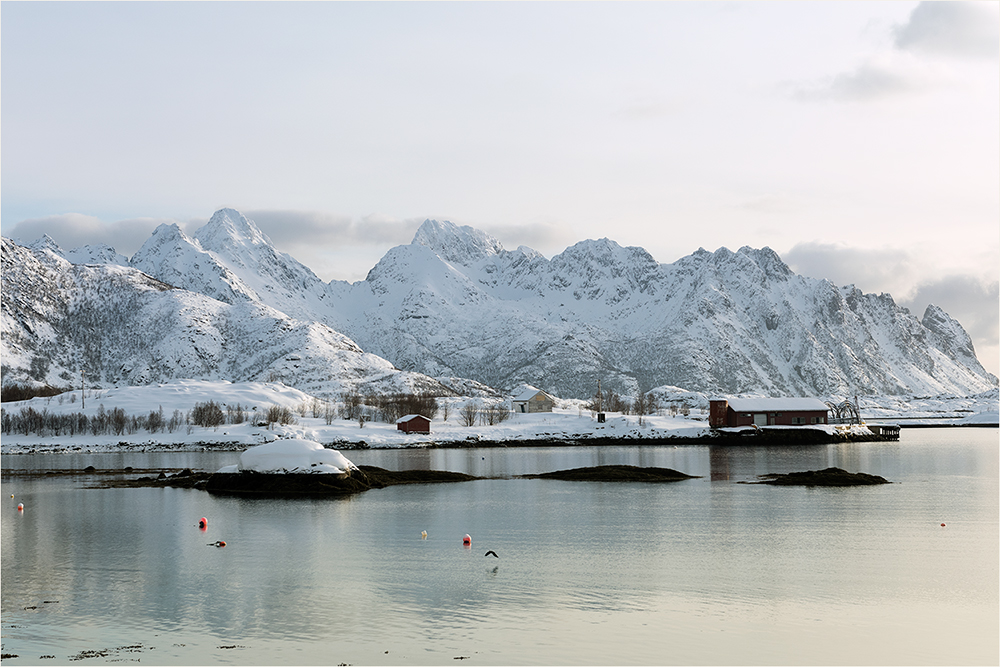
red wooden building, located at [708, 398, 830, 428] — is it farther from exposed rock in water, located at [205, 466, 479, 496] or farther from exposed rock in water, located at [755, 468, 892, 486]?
exposed rock in water, located at [205, 466, 479, 496]

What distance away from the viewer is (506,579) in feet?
108

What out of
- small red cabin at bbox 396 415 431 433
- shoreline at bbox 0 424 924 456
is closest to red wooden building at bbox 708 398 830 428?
shoreline at bbox 0 424 924 456

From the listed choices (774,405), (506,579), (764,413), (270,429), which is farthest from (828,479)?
(774,405)

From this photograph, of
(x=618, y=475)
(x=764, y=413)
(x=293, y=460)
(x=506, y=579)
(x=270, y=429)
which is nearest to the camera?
(x=506, y=579)

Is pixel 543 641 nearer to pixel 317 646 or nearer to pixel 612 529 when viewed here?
pixel 317 646

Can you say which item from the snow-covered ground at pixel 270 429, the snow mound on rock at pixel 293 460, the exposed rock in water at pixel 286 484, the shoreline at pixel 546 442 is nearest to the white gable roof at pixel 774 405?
the snow-covered ground at pixel 270 429

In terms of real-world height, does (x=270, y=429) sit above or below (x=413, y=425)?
below

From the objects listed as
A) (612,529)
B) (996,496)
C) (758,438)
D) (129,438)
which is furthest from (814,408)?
(612,529)

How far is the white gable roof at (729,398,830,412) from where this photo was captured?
17012cm

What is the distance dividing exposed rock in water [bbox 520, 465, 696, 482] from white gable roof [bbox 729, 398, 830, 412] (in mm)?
96271

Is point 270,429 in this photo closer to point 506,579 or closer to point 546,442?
point 546,442

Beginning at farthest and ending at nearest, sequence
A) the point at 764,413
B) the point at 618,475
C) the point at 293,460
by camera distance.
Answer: the point at 764,413, the point at 618,475, the point at 293,460

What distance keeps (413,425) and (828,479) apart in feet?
303

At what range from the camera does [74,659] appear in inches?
904
